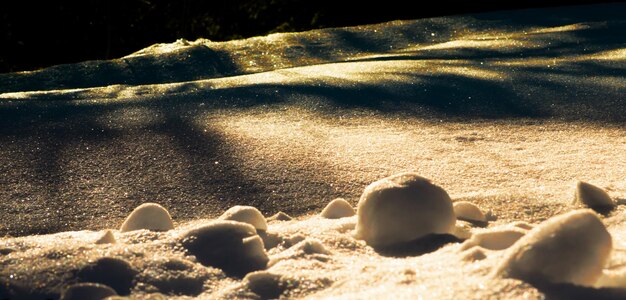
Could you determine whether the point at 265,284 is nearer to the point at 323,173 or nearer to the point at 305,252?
the point at 305,252

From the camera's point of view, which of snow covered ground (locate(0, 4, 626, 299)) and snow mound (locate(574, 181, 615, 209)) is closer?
snow covered ground (locate(0, 4, 626, 299))

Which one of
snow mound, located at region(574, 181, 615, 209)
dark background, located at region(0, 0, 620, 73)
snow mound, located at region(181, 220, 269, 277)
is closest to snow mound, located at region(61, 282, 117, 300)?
snow mound, located at region(181, 220, 269, 277)

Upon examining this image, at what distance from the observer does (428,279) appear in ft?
3.34

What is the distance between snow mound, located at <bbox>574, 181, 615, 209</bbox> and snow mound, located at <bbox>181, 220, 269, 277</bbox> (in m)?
0.61

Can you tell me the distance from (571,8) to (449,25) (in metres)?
1.11

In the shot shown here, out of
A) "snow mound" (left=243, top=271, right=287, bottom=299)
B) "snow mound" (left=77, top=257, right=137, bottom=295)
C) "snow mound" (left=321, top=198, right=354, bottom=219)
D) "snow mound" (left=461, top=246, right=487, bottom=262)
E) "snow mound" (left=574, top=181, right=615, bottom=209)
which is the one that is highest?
"snow mound" (left=77, top=257, right=137, bottom=295)

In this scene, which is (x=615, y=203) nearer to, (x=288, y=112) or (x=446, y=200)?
(x=446, y=200)

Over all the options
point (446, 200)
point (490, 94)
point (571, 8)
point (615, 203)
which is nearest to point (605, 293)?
Result: point (446, 200)

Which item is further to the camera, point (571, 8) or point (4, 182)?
point (571, 8)

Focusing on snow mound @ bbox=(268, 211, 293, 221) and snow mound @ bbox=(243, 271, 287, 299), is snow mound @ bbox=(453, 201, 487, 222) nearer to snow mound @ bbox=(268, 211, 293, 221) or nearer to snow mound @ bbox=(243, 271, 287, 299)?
snow mound @ bbox=(268, 211, 293, 221)

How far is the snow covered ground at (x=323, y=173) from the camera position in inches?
41.3

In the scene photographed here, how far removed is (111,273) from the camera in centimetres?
108

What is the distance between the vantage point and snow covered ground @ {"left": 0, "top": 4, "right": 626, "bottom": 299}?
1048 mm

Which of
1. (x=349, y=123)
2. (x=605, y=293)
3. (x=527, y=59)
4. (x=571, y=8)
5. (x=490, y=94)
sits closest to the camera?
(x=605, y=293)
